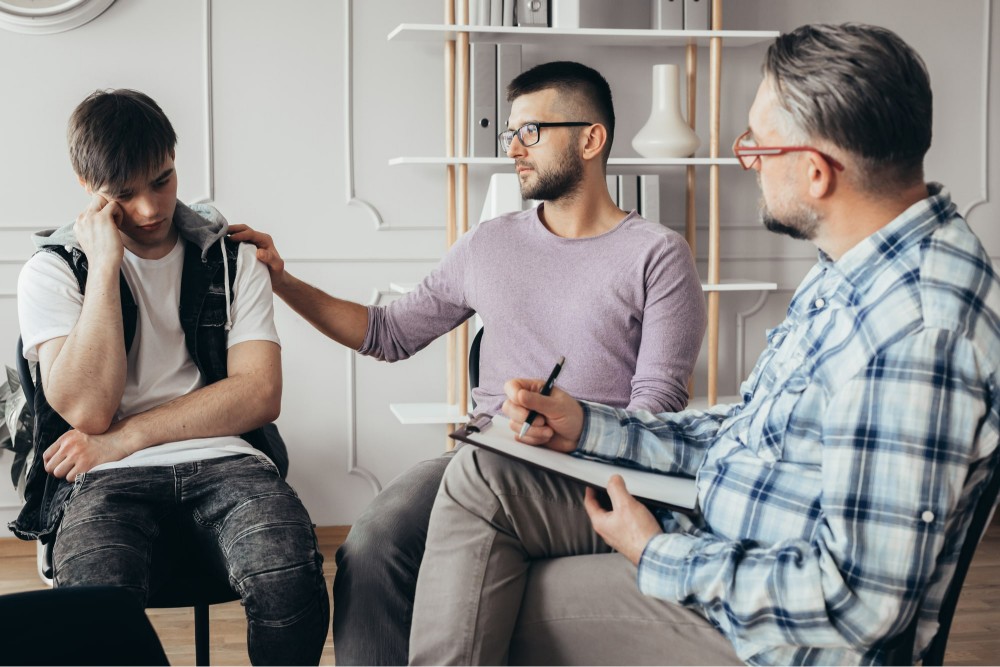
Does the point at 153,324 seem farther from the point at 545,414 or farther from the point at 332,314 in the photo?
the point at 545,414

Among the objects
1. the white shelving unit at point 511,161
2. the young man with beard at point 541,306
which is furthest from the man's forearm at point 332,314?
the white shelving unit at point 511,161

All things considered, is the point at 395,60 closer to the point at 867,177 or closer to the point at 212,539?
the point at 212,539

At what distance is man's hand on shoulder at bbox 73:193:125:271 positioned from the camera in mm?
1704

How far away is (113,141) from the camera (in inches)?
66.8

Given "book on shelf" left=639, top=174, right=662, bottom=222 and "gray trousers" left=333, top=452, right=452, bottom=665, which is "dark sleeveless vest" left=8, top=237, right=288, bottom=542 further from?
"book on shelf" left=639, top=174, right=662, bottom=222

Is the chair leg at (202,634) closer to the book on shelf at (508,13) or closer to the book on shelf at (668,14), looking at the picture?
the book on shelf at (508,13)

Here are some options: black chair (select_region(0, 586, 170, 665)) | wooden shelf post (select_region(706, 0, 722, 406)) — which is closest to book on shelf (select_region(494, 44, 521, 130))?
wooden shelf post (select_region(706, 0, 722, 406))

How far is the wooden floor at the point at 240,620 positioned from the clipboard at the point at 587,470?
46.8 inches

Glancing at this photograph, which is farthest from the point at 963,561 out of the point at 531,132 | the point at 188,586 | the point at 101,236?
the point at 101,236

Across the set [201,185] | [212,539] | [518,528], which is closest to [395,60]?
[201,185]

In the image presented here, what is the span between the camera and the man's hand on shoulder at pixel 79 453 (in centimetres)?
166

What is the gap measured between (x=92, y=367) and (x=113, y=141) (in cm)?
39

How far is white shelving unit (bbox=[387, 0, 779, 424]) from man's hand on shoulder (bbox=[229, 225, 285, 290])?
3.51 ft

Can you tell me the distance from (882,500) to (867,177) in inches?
14.7
